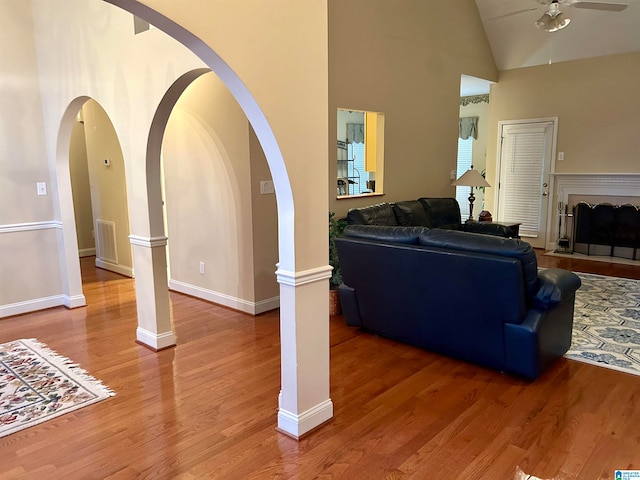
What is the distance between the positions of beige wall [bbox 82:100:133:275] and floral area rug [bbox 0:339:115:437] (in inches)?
93.4

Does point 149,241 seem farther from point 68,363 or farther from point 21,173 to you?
point 21,173

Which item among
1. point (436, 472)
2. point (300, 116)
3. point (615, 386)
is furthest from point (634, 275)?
point (300, 116)

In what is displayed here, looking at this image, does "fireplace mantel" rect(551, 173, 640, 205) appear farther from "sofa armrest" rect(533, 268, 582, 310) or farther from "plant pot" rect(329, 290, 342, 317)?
"plant pot" rect(329, 290, 342, 317)

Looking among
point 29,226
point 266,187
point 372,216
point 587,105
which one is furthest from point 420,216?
point 29,226

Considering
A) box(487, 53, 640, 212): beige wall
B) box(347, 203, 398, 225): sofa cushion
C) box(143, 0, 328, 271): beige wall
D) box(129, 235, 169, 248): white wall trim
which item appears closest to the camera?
box(143, 0, 328, 271): beige wall

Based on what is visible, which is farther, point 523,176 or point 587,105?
point 523,176

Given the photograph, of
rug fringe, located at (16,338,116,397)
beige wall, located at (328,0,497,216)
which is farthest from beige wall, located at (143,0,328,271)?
beige wall, located at (328,0,497,216)

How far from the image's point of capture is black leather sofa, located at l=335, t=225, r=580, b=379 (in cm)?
280

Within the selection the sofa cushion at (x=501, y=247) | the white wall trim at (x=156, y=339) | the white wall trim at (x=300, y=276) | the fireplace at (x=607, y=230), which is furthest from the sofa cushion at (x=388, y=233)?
the fireplace at (x=607, y=230)

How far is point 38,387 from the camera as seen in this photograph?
293cm

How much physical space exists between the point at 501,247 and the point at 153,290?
2.45 metres

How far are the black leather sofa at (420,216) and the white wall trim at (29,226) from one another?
9.34 feet

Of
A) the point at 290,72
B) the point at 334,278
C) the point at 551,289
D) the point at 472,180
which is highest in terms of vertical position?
the point at 290,72

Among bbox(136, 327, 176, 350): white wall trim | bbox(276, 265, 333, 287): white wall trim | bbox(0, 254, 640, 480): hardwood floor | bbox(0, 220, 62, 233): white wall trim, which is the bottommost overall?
bbox(0, 254, 640, 480): hardwood floor
